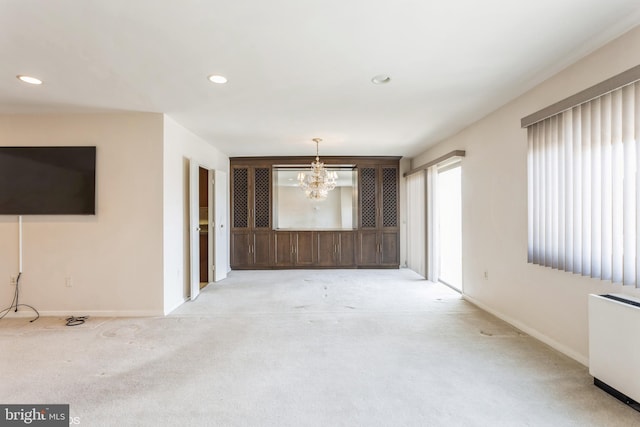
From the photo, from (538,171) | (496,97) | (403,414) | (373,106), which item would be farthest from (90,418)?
(496,97)

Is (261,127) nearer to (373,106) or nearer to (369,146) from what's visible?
(373,106)

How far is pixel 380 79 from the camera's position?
2.71 m

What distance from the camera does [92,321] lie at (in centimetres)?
345

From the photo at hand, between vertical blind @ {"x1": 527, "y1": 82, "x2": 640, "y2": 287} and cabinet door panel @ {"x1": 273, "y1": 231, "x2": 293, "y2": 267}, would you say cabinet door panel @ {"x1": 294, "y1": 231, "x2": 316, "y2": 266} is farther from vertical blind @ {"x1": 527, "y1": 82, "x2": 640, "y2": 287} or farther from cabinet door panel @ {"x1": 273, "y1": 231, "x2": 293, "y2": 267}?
vertical blind @ {"x1": 527, "y1": 82, "x2": 640, "y2": 287}

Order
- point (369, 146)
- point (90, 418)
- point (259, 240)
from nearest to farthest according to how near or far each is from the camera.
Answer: point (90, 418) < point (369, 146) < point (259, 240)

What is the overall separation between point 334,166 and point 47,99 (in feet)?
15.8

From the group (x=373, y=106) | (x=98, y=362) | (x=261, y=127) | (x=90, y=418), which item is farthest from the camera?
(x=261, y=127)

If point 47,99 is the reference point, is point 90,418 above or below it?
below

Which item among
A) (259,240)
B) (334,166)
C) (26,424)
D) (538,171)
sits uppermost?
(334,166)

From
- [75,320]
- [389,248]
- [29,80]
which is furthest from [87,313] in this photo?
[389,248]

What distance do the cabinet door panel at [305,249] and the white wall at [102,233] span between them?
332cm

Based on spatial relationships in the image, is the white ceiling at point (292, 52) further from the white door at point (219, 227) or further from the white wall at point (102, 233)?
the white door at point (219, 227)

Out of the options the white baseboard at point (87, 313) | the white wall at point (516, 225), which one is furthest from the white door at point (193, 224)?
the white wall at point (516, 225)

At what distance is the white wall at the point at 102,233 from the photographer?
3633mm
